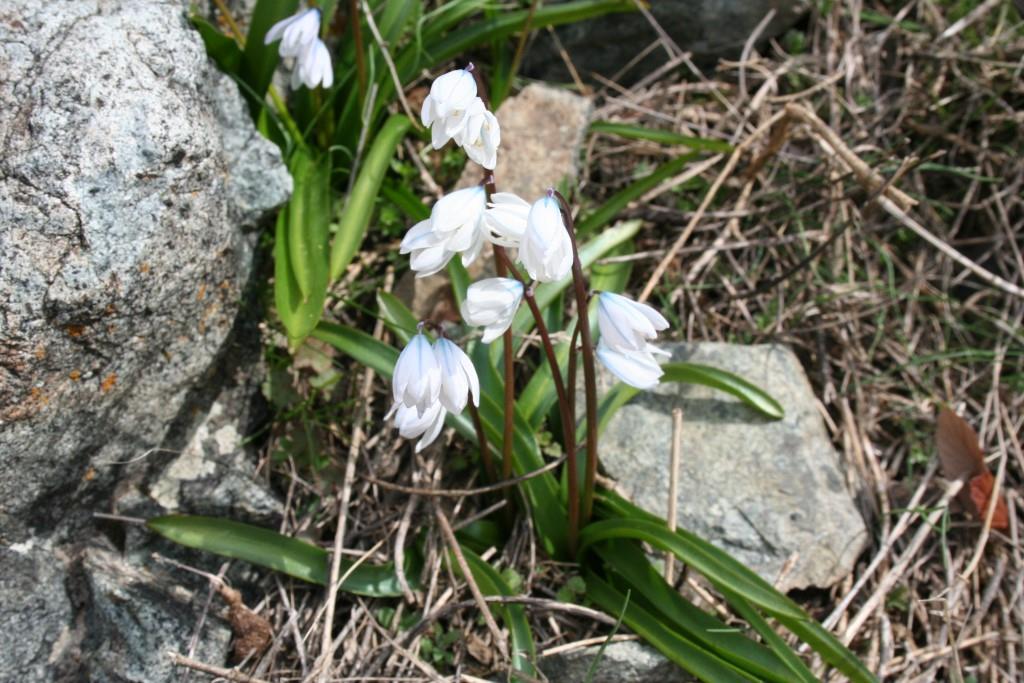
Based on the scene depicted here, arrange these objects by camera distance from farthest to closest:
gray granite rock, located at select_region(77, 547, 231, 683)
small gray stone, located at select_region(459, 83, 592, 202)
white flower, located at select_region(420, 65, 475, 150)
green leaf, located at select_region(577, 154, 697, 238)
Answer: small gray stone, located at select_region(459, 83, 592, 202), green leaf, located at select_region(577, 154, 697, 238), gray granite rock, located at select_region(77, 547, 231, 683), white flower, located at select_region(420, 65, 475, 150)

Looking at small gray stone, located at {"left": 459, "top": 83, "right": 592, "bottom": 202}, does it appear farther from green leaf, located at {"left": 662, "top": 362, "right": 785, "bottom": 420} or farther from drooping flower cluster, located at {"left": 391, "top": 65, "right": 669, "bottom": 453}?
drooping flower cluster, located at {"left": 391, "top": 65, "right": 669, "bottom": 453}

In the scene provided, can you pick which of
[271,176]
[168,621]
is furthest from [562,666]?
[271,176]

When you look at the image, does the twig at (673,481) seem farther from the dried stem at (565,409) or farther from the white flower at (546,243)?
the white flower at (546,243)

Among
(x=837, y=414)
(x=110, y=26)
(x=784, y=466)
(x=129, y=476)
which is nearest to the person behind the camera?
(x=110, y=26)

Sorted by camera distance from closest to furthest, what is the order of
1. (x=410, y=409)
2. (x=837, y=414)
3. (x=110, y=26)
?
(x=410, y=409)
(x=110, y=26)
(x=837, y=414)

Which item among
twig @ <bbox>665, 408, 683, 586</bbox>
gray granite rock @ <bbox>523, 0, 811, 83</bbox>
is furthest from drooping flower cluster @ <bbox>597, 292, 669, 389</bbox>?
gray granite rock @ <bbox>523, 0, 811, 83</bbox>

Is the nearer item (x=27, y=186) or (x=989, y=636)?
(x=27, y=186)

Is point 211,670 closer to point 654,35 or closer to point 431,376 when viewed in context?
point 431,376

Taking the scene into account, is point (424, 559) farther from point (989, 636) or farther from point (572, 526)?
point (989, 636)
